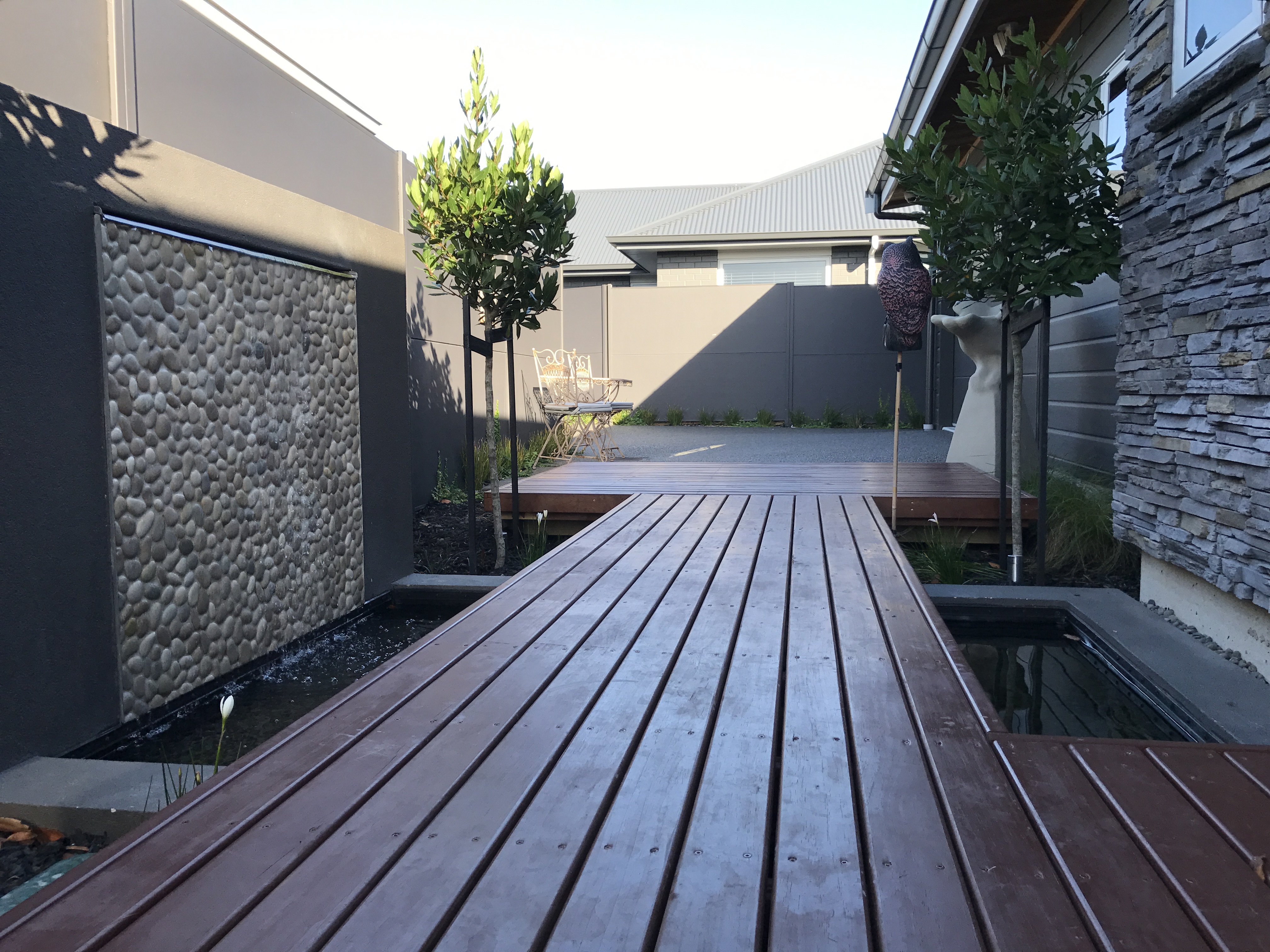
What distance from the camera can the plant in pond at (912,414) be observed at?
11.3 metres

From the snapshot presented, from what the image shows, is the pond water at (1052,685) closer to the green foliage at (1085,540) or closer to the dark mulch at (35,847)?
the green foliage at (1085,540)

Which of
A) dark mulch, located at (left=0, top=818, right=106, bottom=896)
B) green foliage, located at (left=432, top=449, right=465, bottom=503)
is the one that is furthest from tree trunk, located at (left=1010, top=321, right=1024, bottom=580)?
green foliage, located at (left=432, top=449, right=465, bottom=503)

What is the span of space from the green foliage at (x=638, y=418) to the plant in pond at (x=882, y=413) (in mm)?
3039

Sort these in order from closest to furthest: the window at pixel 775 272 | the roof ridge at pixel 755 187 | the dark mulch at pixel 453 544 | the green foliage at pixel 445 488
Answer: the dark mulch at pixel 453 544
the green foliage at pixel 445 488
the roof ridge at pixel 755 187
the window at pixel 775 272

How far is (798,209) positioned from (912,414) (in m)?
5.41

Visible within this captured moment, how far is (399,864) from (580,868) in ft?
0.74

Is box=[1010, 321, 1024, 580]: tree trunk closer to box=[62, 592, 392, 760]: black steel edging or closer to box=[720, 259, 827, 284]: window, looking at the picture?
box=[62, 592, 392, 760]: black steel edging

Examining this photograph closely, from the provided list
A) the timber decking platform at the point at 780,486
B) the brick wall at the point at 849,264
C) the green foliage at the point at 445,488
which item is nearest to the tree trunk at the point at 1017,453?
the timber decking platform at the point at 780,486

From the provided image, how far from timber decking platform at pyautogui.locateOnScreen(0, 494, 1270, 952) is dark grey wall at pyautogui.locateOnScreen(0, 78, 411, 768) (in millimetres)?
1019

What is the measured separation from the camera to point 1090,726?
8.76 feet

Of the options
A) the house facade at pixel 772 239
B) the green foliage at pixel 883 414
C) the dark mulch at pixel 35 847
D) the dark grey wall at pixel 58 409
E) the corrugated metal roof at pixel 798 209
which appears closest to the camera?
the dark mulch at pixel 35 847

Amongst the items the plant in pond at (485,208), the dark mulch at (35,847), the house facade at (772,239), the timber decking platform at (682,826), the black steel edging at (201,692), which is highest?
the house facade at (772,239)

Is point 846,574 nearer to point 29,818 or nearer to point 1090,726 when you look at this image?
point 1090,726

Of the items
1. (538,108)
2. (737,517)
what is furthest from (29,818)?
(538,108)
